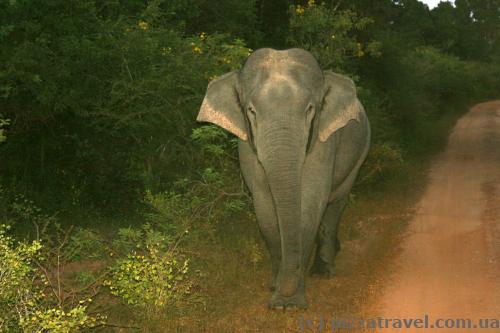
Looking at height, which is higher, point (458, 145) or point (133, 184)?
point (133, 184)

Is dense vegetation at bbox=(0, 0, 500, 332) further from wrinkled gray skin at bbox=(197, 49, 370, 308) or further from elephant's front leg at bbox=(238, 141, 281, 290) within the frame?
wrinkled gray skin at bbox=(197, 49, 370, 308)

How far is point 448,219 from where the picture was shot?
10938 mm

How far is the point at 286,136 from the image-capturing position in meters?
6.21

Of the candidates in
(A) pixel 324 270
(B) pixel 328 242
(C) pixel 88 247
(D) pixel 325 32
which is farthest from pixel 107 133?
(D) pixel 325 32

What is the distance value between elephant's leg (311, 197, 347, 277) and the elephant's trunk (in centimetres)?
195

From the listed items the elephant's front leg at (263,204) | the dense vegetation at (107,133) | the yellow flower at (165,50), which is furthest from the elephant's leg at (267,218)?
the yellow flower at (165,50)

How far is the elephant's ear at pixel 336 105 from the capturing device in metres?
6.92

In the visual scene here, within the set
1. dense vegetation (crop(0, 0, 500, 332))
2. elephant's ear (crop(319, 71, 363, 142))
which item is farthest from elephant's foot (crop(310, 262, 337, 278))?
elephant's ear (crop(319, 71, 363, 142))

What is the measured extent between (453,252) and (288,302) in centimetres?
323

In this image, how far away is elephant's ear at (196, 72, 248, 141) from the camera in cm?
700

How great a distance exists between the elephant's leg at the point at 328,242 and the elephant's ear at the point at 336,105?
1939 millimetres

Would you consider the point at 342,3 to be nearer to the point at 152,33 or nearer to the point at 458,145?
the point at 458,145

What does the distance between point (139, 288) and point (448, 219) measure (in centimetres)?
596

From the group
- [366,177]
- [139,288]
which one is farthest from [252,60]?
[366,177]
